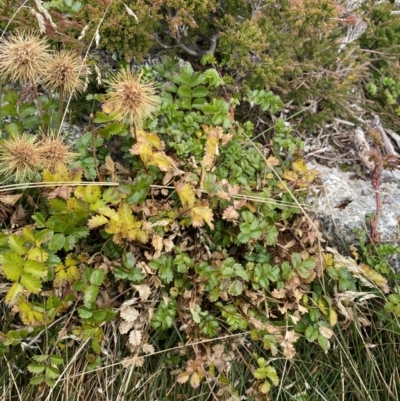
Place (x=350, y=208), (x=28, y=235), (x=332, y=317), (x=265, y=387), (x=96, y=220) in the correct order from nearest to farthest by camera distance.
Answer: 1. (x=28, y=235)
2. (x=96, y=220)
3. (x=265, y=387)
4. (x=332, y=317)
5. (x=350, y=208)

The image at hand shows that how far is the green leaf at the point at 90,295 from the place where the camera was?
188cm

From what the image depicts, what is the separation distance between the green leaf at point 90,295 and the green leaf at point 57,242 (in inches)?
8.1

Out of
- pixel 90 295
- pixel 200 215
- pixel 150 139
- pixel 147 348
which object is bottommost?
pixel 147 348

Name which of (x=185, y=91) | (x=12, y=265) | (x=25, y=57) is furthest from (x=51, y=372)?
(x=185, y=91)

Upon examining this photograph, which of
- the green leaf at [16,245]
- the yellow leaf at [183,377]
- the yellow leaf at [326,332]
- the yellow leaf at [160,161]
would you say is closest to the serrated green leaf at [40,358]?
the green leaf at [16,245]

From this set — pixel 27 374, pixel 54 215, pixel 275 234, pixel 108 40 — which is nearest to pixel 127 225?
pixel 54 215

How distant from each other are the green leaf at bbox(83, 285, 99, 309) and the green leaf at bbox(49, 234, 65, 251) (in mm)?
207

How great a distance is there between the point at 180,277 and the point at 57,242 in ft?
1.92

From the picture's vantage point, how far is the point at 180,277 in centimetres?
214

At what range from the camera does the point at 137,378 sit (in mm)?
2111

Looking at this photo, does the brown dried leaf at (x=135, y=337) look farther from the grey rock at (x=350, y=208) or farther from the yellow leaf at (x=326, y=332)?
the grey rock at (x=350, y=208)

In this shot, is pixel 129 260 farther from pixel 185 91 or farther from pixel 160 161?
pixel 185 91

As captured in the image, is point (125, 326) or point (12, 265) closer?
point (12, 265)

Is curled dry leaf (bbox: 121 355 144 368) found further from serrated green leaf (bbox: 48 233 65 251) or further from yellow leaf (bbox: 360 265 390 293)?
yellow leaf (bbox: 360 265 390 293)
